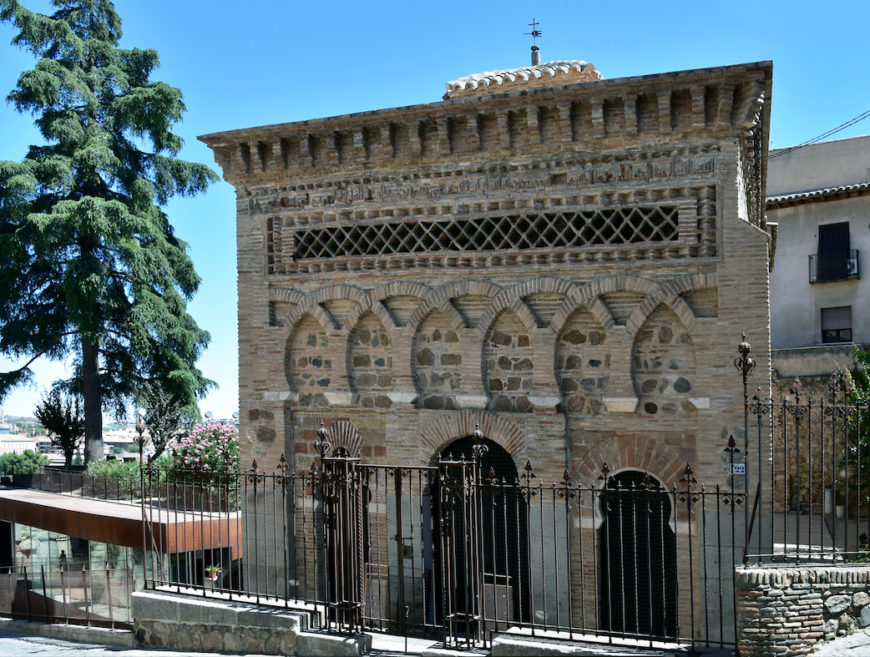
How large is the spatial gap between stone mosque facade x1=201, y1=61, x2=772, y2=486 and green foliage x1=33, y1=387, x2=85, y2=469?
17111 millimetres

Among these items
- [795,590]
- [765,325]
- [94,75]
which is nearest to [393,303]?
[765,325]

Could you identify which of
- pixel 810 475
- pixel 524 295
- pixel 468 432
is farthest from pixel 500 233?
pixel 810 475

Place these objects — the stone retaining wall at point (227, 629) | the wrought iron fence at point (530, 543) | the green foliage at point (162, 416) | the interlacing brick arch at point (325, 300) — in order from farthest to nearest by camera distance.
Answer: the green foliage at point (162, 416), the interlacing brick arch at point (325, 300), the stone retaining wall at point (227, 629), the wrought iron fence at point (530, 543)

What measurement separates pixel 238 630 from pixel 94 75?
20.8 metres

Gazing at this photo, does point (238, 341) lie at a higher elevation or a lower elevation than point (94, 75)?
lower

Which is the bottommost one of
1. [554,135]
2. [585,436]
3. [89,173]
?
[585,436]

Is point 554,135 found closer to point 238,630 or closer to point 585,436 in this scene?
point 585,436

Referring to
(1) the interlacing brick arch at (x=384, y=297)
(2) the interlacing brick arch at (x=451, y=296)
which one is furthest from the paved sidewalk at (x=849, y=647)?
(1) the interlacing brick arch at (x=384, y=297)

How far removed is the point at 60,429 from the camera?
84.8 feet

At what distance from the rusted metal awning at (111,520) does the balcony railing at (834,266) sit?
56.4ft

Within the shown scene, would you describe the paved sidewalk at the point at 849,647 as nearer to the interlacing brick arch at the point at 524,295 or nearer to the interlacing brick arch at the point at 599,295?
the interlacing brick arch at the point at 599,295

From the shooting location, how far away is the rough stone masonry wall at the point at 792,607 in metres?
6.43

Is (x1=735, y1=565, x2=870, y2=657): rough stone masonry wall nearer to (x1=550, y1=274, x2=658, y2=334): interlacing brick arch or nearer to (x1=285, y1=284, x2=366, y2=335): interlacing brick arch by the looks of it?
(x1=550, y1=274, x2=658, y2=334): interlacing brick arch

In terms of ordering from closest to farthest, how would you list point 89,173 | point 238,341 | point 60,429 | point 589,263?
1. point 589,263
2. point 238,341
3. point 89,173
4. point 60,429
